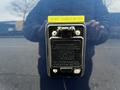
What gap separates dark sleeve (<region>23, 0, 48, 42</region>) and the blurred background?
3cm

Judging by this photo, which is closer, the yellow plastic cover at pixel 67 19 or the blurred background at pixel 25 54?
the yellow plastic cover at pixel 67 19

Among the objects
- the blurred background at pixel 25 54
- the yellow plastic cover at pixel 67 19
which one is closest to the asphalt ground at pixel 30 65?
the blurred background at pixel 25 54

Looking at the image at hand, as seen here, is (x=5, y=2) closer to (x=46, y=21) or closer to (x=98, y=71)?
(x=46, y=21)

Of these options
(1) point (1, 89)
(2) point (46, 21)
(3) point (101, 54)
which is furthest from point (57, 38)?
(1) point (1, 89)

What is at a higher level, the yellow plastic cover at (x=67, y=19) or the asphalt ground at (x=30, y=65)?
the yellow plastic cover at (x=67, y=19)

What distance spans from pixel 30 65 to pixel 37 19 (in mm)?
312

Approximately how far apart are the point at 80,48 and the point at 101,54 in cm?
21

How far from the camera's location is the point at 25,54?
Result: 7.38 ft

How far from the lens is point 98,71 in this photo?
7.17 feet

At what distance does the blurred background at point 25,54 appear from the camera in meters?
2.19

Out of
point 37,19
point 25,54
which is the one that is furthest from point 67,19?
point 25,54

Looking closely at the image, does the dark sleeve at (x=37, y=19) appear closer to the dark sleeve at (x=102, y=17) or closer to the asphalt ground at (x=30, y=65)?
the asphalt ground at (x=30, y=65)

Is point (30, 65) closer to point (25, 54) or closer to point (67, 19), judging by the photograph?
point (25, 54)

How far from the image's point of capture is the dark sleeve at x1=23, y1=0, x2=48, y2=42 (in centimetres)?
214
